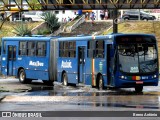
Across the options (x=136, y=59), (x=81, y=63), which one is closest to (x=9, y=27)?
(x=81, y=63)

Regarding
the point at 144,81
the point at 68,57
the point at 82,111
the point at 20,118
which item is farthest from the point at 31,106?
the point at 68,57

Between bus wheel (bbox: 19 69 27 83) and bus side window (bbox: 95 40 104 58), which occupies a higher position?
bus side window (bbox: 95 40 104 58)

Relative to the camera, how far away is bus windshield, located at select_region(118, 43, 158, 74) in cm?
2816

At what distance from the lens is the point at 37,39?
116 feet

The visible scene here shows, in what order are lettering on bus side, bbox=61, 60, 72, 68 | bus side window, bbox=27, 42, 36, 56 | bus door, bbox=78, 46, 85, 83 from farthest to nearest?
bus side window, bbox=27, 42, 36, 56, lettering on bus side, bbox=61, 60, 72, 68, bus door, bbox=78, 46, 85, 83

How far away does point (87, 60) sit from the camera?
103ft

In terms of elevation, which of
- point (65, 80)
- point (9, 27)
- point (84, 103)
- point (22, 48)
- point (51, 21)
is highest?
point (51, 21)

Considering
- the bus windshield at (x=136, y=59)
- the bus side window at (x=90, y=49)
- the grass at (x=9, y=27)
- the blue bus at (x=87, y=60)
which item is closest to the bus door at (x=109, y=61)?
the blue bus at (x=87, y=60)

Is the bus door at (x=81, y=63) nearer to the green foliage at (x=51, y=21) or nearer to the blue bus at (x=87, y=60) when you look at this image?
the blue bus at (x=87, y=60)

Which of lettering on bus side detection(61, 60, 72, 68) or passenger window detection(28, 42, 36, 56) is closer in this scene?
lettering on bus side detection(61, 60, 72, 68)

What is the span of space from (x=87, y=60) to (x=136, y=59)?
3738 millimetres

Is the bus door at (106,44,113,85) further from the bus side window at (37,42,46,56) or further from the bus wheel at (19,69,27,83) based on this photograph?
the bus wheel at (19,69,27,83)

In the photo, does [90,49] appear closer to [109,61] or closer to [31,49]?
[109,61]

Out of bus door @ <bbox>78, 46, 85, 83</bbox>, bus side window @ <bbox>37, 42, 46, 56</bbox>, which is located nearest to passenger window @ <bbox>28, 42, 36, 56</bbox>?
bus side window @ <bbox>37, 42, 46, 56</bbox>
